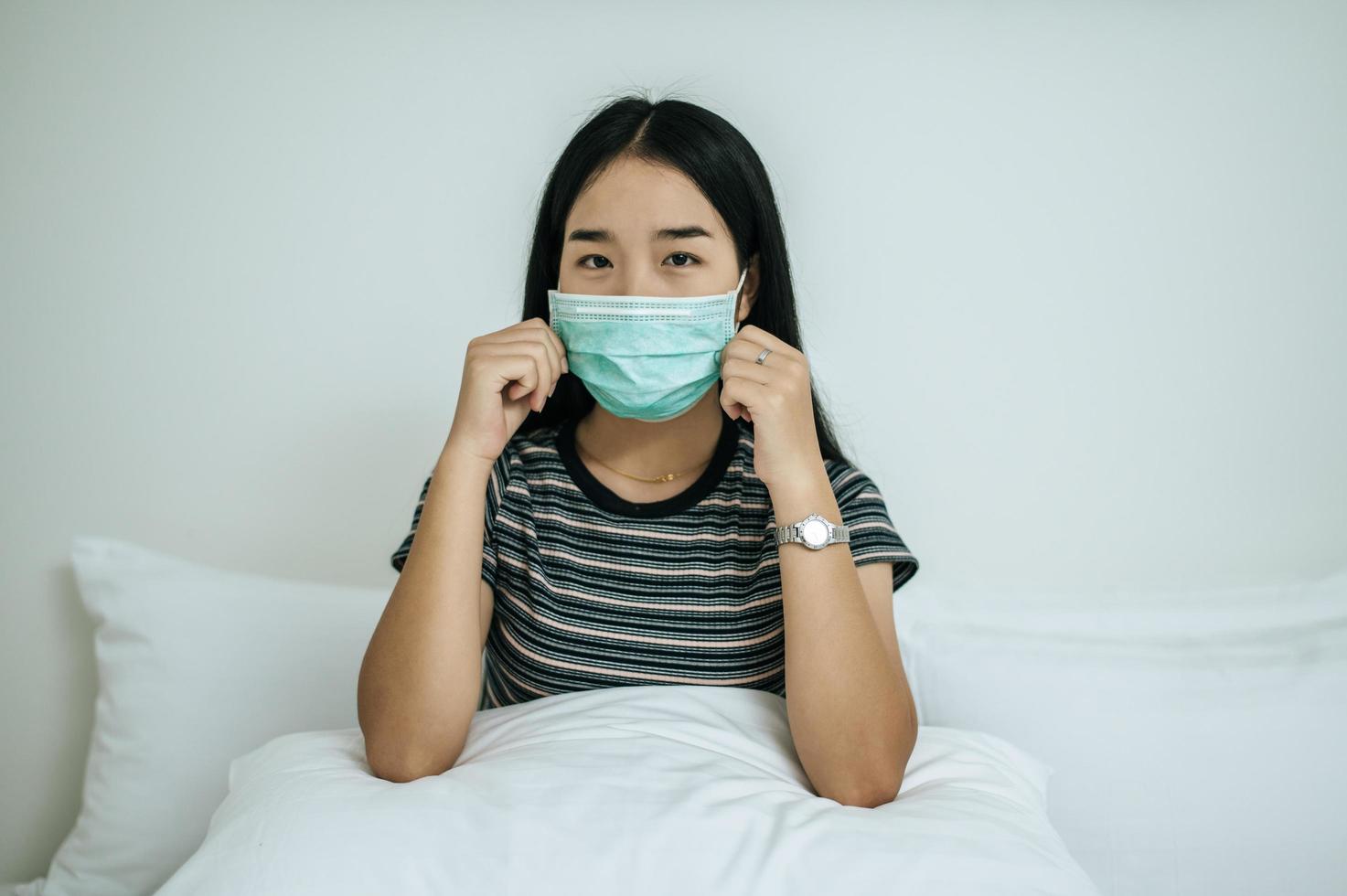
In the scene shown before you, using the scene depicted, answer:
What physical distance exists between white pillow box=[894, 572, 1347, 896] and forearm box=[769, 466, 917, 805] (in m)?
0.36

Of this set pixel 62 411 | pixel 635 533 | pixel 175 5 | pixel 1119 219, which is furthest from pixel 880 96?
pixel 62 411

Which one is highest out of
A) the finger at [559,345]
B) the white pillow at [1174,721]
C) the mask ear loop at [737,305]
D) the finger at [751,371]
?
the mask ear loop at [737,305]

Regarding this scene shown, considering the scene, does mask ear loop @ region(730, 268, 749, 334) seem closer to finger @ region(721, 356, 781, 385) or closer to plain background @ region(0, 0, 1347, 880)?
finger @ region(721, 356, 781, 385)

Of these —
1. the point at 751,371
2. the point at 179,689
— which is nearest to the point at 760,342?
the point at 751,371

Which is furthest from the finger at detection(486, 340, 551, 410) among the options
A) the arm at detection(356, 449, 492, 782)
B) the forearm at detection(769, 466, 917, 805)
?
the forearm at detection(769, 466, 917, 805)

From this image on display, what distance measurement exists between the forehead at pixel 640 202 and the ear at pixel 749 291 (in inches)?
3.8

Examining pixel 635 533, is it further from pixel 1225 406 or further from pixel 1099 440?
pixel 1225 406

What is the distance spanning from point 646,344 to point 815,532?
0.31 meters

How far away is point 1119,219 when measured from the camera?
1680mm

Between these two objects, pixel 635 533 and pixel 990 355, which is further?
pixel 990 355

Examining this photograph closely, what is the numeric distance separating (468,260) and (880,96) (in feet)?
2.59

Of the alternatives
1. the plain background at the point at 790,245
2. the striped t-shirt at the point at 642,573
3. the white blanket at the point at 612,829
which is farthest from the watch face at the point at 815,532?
the plain background at the point at 790,245

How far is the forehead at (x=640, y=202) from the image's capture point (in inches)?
47.4

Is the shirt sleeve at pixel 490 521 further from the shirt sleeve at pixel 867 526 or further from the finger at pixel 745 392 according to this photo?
the shirt sleeve at pixel 867 526
